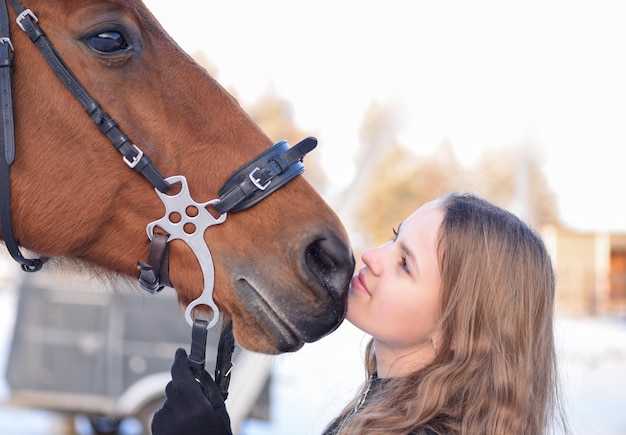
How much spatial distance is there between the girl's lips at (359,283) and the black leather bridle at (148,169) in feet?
1.14

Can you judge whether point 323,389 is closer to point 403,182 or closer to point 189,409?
point 189,409

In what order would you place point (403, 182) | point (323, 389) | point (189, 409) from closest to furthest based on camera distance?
point (189, 409), point (323, 389), point (403, 182)

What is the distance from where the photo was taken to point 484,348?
182 cm

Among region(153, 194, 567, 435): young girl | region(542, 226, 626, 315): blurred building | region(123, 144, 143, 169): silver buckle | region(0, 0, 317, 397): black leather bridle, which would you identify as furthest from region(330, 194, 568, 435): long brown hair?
region(542, 226, 626, 315): blurred building

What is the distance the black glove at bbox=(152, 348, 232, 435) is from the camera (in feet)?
5.76

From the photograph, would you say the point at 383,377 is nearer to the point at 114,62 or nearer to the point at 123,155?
the point at 123,155

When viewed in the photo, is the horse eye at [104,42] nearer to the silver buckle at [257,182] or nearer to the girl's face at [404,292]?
the silver buckle at [257,182]

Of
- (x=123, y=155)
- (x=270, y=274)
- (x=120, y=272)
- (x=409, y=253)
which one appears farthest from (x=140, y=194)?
(x=409, y=253)

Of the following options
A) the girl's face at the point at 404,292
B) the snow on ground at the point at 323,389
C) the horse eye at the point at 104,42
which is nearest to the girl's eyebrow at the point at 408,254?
the girl's face at the point at 404,292

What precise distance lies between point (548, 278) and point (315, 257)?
0.64 meters

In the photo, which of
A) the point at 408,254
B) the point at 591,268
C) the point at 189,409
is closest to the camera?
the point at 189,409

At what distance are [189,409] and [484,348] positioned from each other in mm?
774

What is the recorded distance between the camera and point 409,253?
192 cm

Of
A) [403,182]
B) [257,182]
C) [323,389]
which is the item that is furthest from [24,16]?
[403,182]
